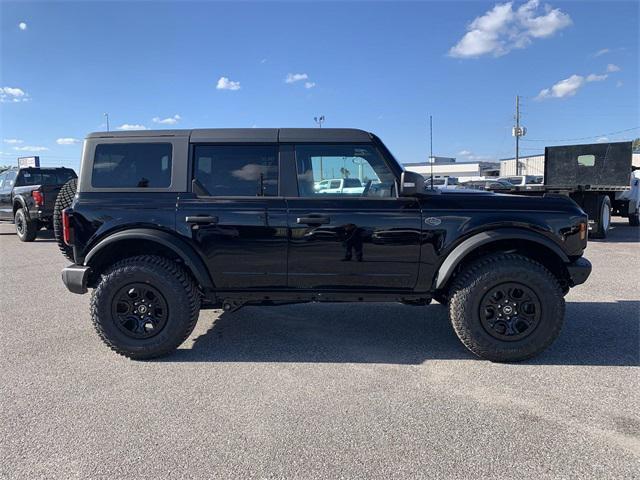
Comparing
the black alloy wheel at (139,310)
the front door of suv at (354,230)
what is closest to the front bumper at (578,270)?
the front door of suv at (354,230)

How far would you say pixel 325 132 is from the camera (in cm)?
391

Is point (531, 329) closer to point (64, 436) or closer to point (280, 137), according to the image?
point (280, 137)

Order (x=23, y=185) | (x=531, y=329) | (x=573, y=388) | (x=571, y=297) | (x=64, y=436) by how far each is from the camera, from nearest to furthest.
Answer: (x=64, y=436)
(x=573, y=388)
(x=531, y=329)
(x=571, y=297)
(x=23, y=185)

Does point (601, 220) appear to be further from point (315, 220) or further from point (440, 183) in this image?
point (440, 183)

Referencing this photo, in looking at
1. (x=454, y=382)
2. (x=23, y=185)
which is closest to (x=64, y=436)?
(x=454, y=382)

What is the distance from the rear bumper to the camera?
3.82m

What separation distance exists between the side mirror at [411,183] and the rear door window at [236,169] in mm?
1080

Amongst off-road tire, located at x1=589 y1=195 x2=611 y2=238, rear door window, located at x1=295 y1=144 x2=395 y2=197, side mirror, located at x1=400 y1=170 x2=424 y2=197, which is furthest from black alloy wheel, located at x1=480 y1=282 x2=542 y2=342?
off-road tire, located at x1=589 y1=195 x2=611 y2=238

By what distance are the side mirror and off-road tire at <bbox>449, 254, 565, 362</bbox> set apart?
879 millimetres

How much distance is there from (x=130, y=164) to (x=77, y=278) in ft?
3.54

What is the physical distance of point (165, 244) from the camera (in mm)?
3729

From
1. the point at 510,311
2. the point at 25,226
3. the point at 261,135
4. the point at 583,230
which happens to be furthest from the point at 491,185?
the point at 25,226

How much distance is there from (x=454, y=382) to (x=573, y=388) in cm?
85

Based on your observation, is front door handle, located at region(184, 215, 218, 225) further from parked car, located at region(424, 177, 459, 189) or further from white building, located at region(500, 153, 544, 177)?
white building, located at region(500, 153, 544, 177)
